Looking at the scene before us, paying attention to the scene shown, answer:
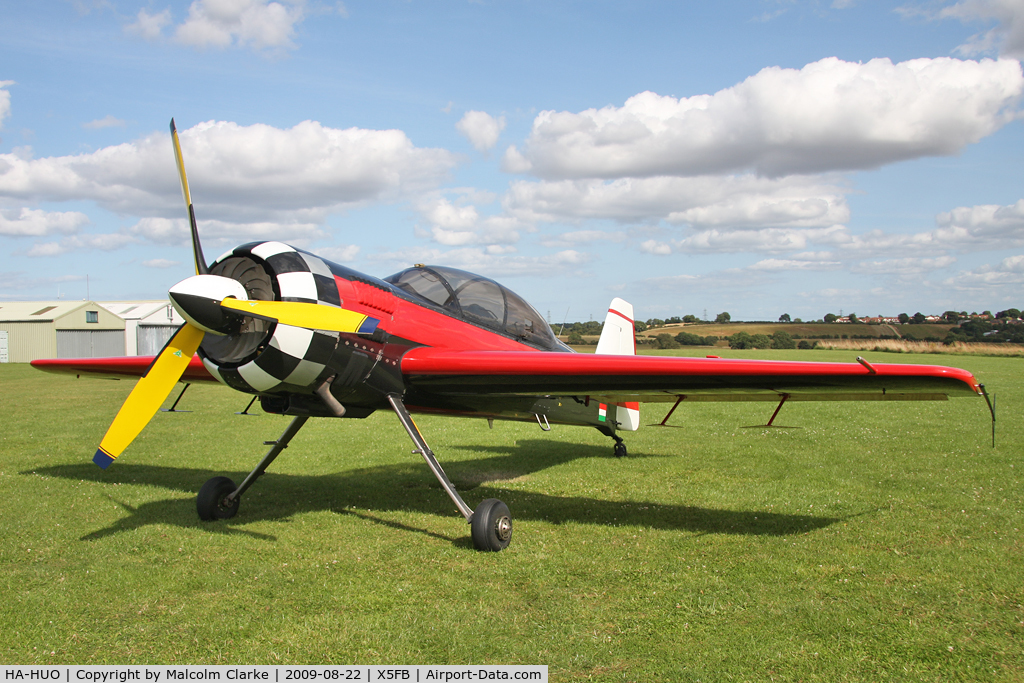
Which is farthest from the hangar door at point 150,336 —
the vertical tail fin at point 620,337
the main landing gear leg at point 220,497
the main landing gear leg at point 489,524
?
the main landing gear leg at point 489,524

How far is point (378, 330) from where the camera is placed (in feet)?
19.7

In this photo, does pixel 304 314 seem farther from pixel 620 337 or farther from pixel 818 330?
pixel 818 330

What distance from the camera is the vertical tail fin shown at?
430 inches

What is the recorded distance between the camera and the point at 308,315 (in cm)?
538

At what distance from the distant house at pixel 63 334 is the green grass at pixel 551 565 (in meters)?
44.3

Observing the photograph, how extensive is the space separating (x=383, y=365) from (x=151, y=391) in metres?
1.98

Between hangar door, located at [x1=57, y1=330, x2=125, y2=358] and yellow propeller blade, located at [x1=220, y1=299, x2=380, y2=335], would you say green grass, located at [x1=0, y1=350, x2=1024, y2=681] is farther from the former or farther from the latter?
hangar door, located at [x1=57, y1=330, x2=125, y2=358]

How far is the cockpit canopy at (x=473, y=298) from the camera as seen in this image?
23.0 feet

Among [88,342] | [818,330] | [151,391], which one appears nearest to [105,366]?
[151,391]

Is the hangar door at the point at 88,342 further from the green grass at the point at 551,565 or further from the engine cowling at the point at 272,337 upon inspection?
the engine cowling at the point at 272,337

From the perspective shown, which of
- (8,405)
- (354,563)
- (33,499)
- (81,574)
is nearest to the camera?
(81,574)

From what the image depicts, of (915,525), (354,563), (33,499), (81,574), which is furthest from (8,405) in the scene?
(915,525)

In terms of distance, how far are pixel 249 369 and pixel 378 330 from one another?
1227 mm

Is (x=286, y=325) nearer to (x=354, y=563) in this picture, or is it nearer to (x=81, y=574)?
(x=354, y=563)
